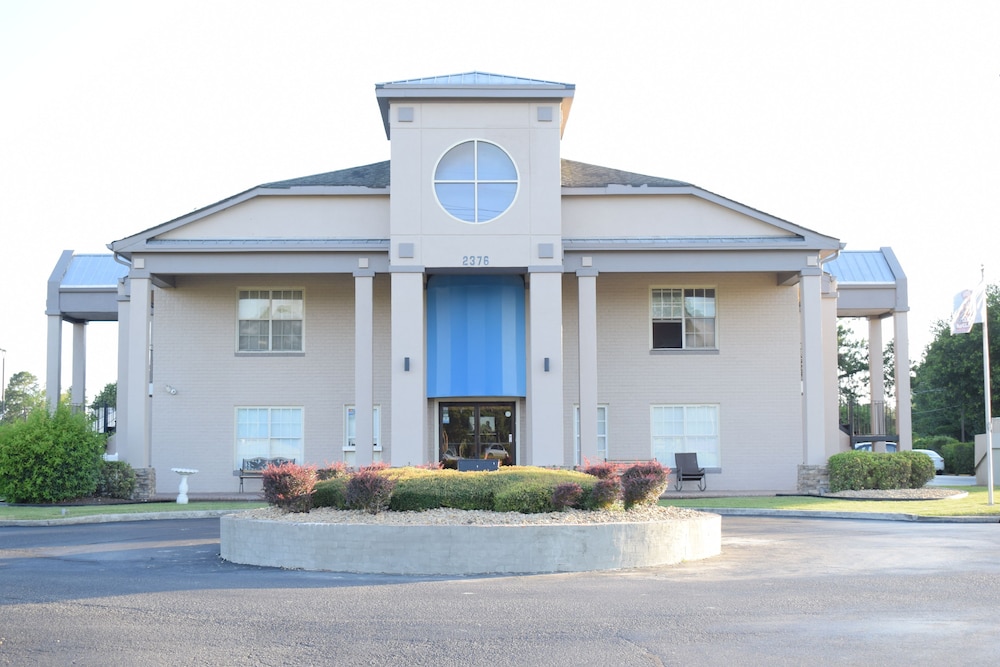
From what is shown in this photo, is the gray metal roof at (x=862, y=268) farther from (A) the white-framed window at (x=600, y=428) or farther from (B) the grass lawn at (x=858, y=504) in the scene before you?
(A) the white-framed window at (x=600, y=428)

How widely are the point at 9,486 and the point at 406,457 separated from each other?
348 inches

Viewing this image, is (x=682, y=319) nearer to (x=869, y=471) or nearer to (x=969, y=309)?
(x=869, y=471)

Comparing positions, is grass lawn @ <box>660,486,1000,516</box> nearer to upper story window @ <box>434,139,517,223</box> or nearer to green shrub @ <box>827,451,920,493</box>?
green shrub @ <box>827,451,920,493</box>

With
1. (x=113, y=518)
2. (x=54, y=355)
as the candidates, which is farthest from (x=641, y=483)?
(x=54, y=355)

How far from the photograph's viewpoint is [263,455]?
92.7 ft

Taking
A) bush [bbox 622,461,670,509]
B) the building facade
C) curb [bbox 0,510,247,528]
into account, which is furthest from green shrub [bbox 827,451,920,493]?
curb [bbox 0,510,247,528]

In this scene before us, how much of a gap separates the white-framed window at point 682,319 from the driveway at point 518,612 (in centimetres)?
1385

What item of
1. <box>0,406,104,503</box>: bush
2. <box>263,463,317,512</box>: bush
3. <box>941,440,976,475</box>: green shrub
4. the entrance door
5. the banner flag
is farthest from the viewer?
<box>941,440,976,475</box>: green shrub

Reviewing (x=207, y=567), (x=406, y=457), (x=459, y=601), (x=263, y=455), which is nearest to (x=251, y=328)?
(x=263, y=455)

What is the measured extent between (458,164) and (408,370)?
5150 mm

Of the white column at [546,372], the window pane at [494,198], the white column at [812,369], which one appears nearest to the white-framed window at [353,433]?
the white column at [546,372]

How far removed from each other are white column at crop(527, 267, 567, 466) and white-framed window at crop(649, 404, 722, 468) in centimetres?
→ 404

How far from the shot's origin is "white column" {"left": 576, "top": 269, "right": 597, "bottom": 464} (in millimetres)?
25531

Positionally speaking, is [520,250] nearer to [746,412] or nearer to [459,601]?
[746,412]
